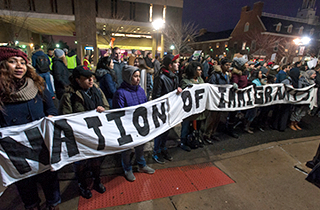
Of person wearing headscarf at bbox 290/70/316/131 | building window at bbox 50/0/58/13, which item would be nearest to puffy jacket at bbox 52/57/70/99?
person wearing headscarf at bbox 290/70/316/131

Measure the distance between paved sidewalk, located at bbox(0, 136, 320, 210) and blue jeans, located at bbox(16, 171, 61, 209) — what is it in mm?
366

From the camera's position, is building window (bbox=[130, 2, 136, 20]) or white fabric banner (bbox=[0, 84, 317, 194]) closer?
white fabric banner (bbox=[0, 84, 317, 194])

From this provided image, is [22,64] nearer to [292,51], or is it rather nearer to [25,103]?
[25,103]

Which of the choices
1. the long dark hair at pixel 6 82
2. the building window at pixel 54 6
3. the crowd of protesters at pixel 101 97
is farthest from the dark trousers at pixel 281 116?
the building window at pixel 54 6

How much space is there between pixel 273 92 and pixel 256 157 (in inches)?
85.0

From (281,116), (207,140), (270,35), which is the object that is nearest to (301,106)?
(281,116)

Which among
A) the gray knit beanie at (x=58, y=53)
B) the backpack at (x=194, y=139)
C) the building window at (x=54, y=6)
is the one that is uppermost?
the building window at (x=54, y=6)

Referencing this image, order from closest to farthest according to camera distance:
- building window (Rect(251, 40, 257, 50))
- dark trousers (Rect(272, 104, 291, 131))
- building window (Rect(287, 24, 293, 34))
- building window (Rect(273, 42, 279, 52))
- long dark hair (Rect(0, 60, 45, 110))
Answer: long dark hair (Rect(0, 60, 45, 110))
dark trousers (Rect(272, 104, 291, 131))
building window (Rect(273, 42, 279, 52))
building window (Rect(251, 40, 257, 50))
building window (Rect(287, 24, 293, 34))

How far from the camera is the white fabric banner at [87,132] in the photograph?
198cm

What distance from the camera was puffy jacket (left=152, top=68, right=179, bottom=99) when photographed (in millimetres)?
3455

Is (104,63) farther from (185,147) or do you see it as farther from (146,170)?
(185,147)

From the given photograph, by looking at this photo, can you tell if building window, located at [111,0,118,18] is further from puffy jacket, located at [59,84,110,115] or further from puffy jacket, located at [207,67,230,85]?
puffy jacket, located at [59,84,110,115]

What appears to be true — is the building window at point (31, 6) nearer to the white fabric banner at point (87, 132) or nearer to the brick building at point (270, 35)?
the white fabric banner at point (87, 132)

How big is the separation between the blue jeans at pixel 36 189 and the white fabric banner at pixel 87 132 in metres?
0.10
